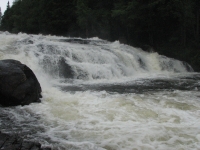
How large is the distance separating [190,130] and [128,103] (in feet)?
8.22

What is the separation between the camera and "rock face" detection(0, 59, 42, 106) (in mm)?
7207

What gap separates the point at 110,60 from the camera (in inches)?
589

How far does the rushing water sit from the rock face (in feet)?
1.29

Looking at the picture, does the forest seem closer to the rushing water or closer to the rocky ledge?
the rushing water

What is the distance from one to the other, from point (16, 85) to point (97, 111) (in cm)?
269

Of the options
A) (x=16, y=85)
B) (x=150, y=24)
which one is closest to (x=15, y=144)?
(x=16, y=85)

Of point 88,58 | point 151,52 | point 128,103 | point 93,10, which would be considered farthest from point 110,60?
point 93,10

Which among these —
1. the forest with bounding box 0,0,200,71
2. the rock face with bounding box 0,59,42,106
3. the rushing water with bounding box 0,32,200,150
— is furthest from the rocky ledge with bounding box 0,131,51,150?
the forest with bounding box 0,0,200,71

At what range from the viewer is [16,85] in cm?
739

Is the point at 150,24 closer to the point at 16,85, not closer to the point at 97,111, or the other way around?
the point at 97,111

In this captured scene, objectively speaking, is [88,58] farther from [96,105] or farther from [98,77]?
[96,105]

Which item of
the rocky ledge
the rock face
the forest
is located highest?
the forest

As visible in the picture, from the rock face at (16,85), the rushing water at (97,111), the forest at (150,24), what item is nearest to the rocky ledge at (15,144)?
the rushing water at (97,111)

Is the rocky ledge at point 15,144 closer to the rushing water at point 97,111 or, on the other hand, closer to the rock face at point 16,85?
the rushing water at point 97,111
